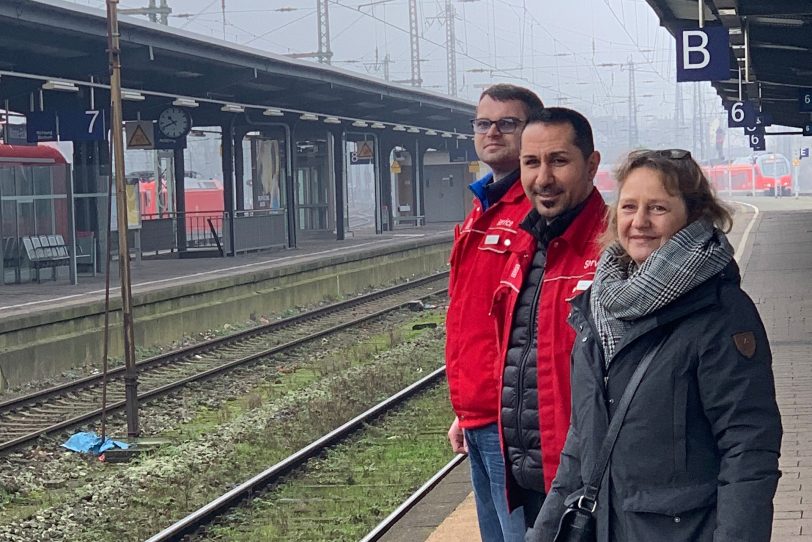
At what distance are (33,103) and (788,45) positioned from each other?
1184 centimetres

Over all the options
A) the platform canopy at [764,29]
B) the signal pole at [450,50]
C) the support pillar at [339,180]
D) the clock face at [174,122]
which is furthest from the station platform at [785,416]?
the signal pole at [450,50]

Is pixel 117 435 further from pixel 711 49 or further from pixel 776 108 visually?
pixel 776 108

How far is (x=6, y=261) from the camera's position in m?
21.8

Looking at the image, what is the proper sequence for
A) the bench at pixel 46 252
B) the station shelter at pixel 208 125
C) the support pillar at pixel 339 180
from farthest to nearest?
the support pillar at pixel 339 180 → the bench at pixel 46 252 → the station shelter at pixel 208 125

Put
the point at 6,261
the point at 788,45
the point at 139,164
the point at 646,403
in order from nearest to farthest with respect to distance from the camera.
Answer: the point at 646,403, the point at 788,45, the point at 6,261, the point at 139,164

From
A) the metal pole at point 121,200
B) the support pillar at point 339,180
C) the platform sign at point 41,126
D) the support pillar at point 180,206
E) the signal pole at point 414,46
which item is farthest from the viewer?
the signal pole at point 414,46

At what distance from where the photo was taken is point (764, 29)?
1767cm

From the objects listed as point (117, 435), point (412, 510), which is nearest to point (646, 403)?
point (412, 510)

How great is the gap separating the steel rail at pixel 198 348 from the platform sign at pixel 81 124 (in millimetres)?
4146

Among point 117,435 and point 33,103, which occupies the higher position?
point 33,103

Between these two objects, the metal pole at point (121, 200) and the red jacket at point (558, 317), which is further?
the metal pole at point (121, 200)

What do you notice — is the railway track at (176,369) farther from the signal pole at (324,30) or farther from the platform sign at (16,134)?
the signal pole at (324,30)

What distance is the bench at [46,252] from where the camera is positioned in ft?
71.4

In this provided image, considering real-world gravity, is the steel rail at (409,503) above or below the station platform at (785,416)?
below
